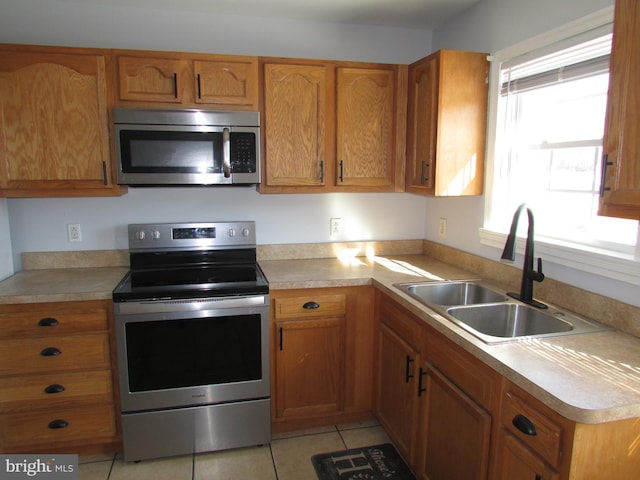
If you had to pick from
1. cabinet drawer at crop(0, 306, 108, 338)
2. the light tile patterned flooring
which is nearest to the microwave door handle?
cabinet drawer at crop(0, 306, 108, 338)

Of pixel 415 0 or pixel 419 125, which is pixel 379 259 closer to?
pixel 419 125

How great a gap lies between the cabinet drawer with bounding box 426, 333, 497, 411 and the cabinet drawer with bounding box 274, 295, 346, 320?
2.05 ft

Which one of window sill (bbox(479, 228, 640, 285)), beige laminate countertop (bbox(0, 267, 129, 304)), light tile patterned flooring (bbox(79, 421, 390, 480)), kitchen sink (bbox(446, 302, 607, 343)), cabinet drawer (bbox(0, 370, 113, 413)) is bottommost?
light tile patterned flooring (bbox(79, 421, 390, 480))

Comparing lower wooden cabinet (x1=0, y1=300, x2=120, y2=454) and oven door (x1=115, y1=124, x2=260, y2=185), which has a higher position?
oven door (x1=115, y1=124, x2=260, y2=185)

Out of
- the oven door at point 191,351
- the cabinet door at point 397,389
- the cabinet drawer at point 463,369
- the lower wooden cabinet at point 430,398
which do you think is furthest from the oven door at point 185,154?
the cabinet drawer at point 463,369

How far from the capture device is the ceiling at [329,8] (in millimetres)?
2420

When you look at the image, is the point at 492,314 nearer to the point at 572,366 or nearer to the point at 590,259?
the point at 590,259

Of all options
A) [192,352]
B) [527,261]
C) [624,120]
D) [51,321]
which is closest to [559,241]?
[527,261]

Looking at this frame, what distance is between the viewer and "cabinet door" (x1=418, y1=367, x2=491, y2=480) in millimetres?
1527

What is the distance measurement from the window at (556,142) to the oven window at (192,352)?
4.74 ft

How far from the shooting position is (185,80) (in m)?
2.30

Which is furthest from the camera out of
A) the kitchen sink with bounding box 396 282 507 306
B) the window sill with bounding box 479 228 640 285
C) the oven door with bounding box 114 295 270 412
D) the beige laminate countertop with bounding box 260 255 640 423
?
the kitchen sink with bounding box 396 282 507 306

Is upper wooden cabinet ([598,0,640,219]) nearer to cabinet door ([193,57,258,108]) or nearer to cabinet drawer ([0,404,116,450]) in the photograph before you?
cabinet door ([193,57,258,108])

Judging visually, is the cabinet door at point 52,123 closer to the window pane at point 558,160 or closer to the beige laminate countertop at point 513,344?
the beige laminate countertop at point 513,344
